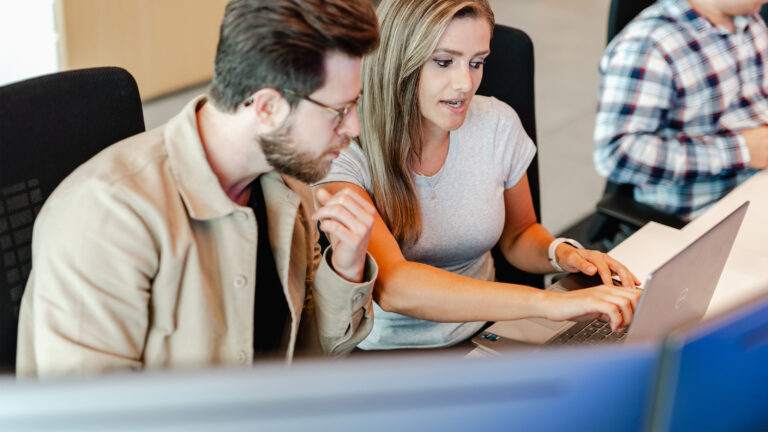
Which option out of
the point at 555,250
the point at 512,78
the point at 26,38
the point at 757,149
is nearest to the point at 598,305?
the point at 555,250

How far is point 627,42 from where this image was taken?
1.91 meters

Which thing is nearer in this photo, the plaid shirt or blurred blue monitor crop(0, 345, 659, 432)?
blurred blue monitor crop(0, 345, 659, 432)

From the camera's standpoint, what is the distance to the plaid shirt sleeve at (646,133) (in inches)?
74.9

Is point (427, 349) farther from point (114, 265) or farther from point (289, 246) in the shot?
point (114, 265)

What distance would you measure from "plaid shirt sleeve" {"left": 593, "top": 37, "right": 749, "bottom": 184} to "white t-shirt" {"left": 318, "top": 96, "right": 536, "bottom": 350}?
1.43 ft

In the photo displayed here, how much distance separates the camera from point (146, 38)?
3543 mm

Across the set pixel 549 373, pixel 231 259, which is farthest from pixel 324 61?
pixel 549 373

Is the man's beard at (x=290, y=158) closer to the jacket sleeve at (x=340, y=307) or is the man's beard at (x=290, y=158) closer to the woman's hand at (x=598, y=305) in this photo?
the jacket sleeve at (x=340, y=307)

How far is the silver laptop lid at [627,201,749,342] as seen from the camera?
1015 mm

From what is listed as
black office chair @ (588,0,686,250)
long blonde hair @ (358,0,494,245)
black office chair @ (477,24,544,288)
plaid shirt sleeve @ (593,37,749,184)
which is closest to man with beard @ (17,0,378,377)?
long blonde hair @ (358,0,494,245)

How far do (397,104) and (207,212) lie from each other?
1.76 ft

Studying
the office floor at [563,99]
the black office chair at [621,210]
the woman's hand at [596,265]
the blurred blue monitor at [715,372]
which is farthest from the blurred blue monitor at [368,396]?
the office floor at [563,99]

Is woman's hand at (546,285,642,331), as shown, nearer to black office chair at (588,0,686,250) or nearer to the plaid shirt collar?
black office chair at (588,0,686,250)

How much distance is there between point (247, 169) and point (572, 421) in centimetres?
68
